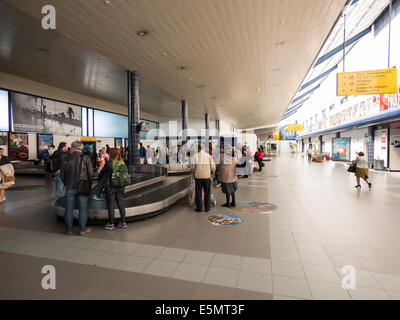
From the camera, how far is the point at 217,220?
501 cm

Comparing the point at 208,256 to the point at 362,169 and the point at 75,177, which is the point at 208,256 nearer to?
the point at 75,177

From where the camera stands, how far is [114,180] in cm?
433

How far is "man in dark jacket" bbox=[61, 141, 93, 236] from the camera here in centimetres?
410

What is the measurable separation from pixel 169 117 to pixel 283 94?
15.7 m

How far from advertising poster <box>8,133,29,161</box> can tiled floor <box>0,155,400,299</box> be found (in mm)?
8807

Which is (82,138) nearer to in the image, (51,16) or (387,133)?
(51,16)

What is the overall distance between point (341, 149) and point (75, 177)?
85.8ft

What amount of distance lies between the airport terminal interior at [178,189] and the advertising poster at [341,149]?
8.51 meters

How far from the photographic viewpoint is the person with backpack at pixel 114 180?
4340 mm

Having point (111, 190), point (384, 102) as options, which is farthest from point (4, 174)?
point (384, 102)
